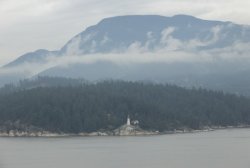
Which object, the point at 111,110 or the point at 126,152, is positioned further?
the point at 111,110

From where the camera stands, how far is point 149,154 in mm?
97250

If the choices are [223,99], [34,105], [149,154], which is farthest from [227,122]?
[149,154]

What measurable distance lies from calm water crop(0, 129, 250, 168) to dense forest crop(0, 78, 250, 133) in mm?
14405

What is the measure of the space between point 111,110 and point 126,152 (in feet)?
170

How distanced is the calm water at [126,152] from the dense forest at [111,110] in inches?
567

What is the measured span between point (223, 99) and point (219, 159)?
102 meters

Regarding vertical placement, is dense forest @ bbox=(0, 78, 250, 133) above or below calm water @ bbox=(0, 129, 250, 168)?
above

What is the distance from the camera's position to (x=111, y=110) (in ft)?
498

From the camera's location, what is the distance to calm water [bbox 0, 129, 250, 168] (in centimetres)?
8462

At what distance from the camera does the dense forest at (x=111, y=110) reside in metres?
146

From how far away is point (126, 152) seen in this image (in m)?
100

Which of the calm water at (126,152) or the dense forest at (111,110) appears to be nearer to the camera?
the calm water at (126,152)

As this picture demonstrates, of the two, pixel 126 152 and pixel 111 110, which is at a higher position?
pixel 111 110

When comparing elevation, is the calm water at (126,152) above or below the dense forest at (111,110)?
below
